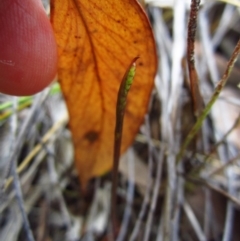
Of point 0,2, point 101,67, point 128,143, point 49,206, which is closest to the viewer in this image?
point 0,2

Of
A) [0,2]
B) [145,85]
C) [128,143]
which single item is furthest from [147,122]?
[0,2]

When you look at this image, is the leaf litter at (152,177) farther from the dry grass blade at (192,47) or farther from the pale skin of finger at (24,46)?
the pale skin of finger at (24,46)

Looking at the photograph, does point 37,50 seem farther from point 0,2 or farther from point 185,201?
point 185,201

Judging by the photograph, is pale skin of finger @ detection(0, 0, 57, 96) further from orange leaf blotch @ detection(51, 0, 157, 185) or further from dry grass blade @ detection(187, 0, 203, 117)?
dry grass blade @ detection(187, 0, 203, 117)

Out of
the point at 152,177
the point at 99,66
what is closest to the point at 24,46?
the point at 99,66

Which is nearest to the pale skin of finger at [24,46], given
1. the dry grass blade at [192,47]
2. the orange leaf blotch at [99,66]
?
the orange leaf blotch at [99,66]

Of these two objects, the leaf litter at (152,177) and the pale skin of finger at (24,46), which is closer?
the pale skin of finger at (24,46)

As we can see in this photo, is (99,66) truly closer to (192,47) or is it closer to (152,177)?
(192,47)
